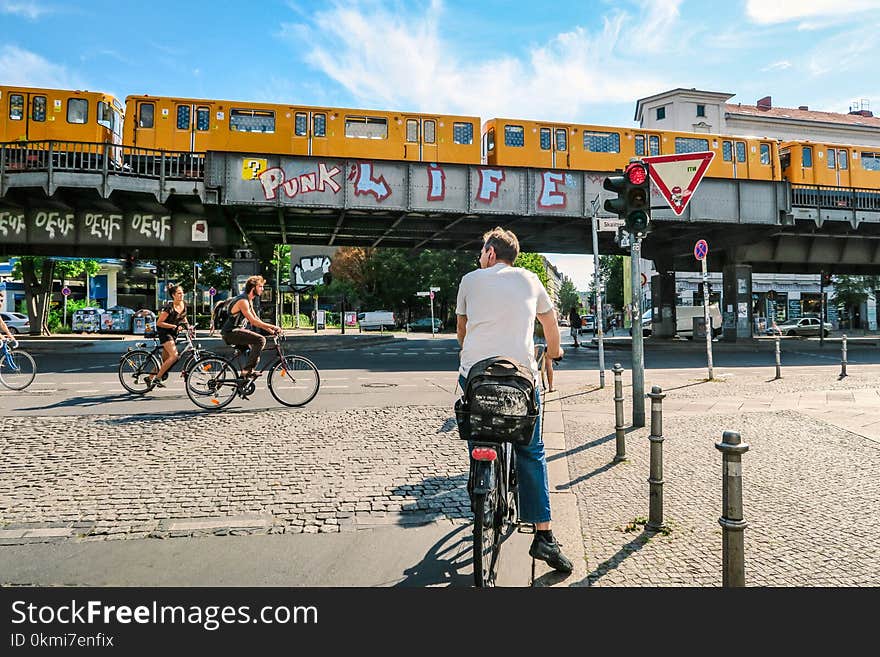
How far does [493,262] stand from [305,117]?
1883cm

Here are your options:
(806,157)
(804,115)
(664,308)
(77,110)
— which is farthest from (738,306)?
(804,115)

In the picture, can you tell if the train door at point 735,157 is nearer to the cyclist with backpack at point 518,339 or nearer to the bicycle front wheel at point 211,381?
the bicycle front wheel at point 211,381

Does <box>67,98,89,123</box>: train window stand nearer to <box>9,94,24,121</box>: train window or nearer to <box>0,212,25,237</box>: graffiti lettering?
<box>9,94,24,121</box>: train window

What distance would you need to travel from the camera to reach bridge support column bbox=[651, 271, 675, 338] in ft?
108

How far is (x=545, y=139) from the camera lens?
22.3 meters

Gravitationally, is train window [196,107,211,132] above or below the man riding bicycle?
above

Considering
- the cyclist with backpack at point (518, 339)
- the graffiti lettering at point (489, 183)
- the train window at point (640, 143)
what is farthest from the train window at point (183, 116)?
the cyclist with backpack at point (518, 339)

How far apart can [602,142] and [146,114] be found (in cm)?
1587

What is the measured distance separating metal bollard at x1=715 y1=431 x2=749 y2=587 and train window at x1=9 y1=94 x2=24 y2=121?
72.6 feet

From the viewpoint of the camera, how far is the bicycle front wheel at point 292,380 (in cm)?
873

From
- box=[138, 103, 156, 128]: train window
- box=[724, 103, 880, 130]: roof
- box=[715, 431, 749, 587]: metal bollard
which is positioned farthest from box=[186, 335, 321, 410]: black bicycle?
box=[724, 103, 880, 130]: roof

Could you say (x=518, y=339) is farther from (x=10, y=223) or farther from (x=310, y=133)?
(x=10, y=223)

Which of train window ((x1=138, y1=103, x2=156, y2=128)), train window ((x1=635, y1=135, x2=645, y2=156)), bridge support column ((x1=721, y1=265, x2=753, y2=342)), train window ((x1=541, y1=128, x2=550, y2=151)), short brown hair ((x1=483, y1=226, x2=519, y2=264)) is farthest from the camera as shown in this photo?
bridge support column ((x1=721, y1=265, x2=753, y2=342))
